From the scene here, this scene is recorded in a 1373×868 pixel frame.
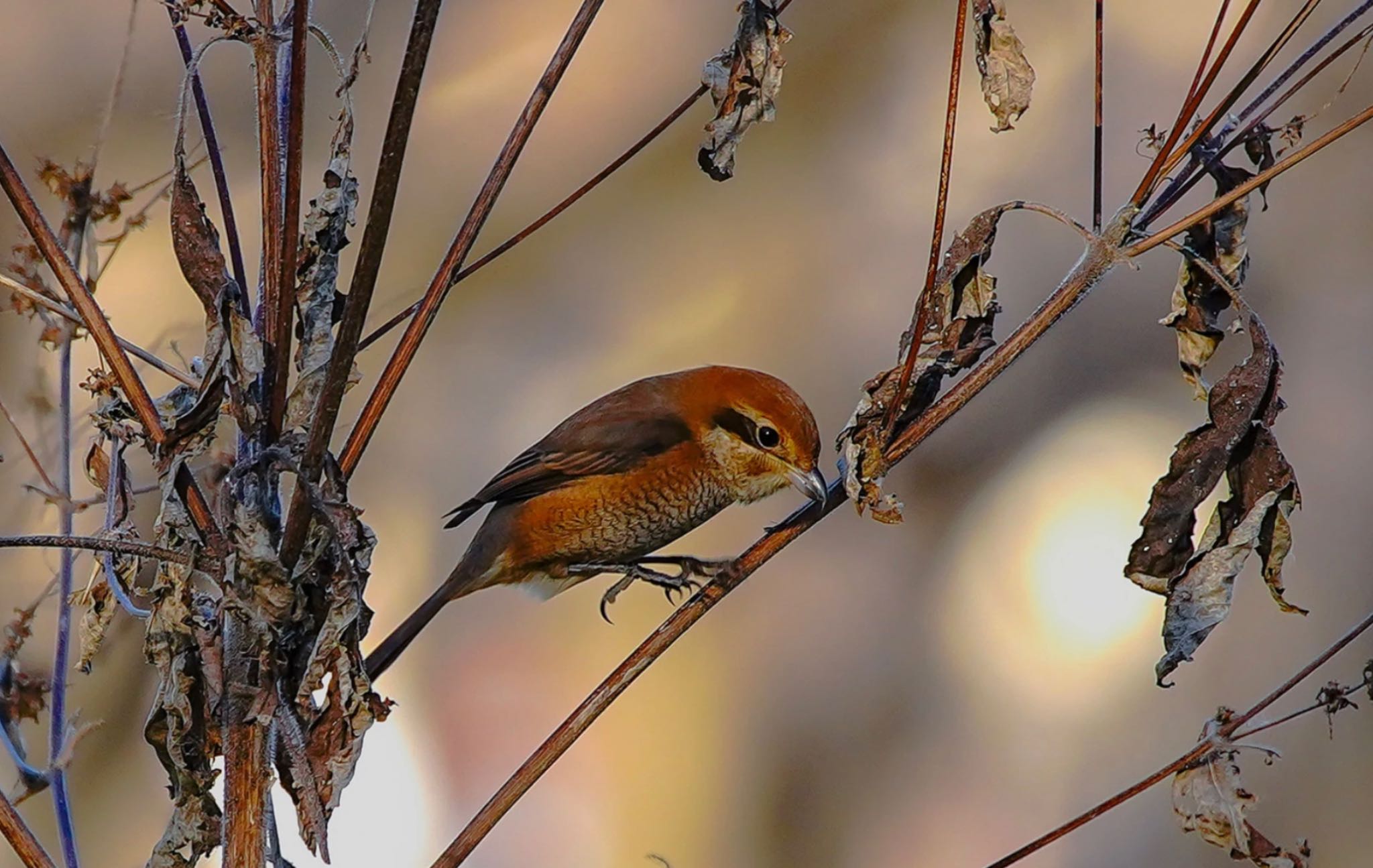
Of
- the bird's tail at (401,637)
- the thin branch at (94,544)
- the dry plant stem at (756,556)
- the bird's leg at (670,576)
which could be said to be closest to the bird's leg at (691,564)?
the bird's leg at (670,576)

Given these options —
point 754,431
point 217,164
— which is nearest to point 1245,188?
point 217,164

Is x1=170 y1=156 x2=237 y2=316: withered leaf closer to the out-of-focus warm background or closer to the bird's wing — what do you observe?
the bird's wing

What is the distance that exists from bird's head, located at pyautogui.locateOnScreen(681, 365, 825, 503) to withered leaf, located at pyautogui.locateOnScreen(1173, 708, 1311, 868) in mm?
1126

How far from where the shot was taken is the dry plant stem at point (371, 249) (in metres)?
1.19

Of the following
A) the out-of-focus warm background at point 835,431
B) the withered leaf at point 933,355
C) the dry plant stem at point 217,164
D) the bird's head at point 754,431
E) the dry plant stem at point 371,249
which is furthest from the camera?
the out-of-focus warm background at point 835,431

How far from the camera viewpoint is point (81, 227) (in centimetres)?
233

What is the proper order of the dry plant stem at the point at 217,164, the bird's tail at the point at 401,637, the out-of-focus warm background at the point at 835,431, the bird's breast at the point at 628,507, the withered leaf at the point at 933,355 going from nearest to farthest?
the dry plant stem at the point at 217,164, the withered leaf at the point at 933,355, the bird's tail at the point at 401,637, the bird's breast at the point at 628,507, the out-of-focus warm background at the point at 835,431

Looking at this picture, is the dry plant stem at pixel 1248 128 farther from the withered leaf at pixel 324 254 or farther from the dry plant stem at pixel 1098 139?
the withered leaf at pixel 324 254

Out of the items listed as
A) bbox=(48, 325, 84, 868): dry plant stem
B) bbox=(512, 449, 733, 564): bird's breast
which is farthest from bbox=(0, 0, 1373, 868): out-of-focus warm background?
bbox=(48, 325, 84, 868): dry plant stem

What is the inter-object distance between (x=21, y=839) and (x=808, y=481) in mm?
1832

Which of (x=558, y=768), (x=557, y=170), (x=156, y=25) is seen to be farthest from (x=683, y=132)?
(x=558, y=768)

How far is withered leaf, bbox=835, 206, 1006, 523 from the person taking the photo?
5.55ft

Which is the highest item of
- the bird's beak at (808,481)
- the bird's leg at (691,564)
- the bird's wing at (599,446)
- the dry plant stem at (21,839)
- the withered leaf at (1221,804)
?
the bird's wing at (599,446)

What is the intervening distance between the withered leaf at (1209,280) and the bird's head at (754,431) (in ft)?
3.68
